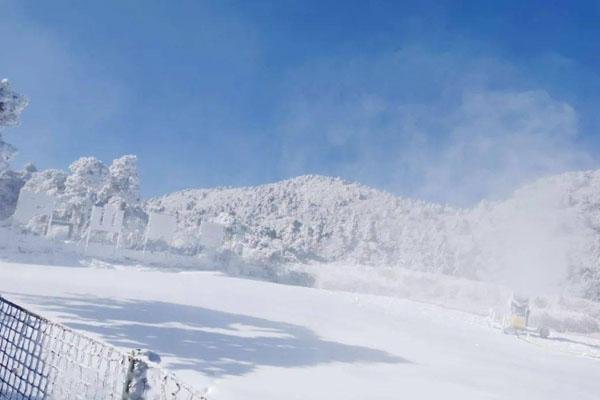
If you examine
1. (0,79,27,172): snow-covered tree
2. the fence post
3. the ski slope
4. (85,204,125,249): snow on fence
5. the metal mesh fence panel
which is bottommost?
the ski slope

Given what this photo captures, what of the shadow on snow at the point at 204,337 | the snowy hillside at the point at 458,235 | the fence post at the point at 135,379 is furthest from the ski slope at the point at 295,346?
the snowy hillside at the point at 458,235

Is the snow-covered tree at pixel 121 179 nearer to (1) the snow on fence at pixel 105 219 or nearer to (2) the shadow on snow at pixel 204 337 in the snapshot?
(1) the snow on fence at pixel 105 219

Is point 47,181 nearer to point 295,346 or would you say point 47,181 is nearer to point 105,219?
point 105,219

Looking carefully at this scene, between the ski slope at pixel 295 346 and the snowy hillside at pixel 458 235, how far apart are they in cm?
3254

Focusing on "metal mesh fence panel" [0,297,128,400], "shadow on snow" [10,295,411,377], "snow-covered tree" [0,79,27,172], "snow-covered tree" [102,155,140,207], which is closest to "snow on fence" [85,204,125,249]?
"snow-covered tree" [102,155,140,207]

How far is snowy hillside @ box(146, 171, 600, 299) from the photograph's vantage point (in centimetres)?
6994

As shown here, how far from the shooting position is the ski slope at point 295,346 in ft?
33.8

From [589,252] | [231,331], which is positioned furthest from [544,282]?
[231,331]

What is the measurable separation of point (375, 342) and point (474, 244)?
6924 cm

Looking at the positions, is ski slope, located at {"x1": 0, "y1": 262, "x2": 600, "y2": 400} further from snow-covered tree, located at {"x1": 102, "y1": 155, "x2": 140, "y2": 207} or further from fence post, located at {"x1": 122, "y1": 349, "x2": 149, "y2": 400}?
snow-covered tree, located at {"x1": 102, "y1": 155, "x2": 140, "y2": 207}

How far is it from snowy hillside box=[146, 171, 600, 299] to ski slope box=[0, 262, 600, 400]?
107 ft

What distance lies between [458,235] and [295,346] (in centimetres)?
7951

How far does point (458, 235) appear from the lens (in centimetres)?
8750

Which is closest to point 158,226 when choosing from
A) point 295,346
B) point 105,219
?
point 105,219
